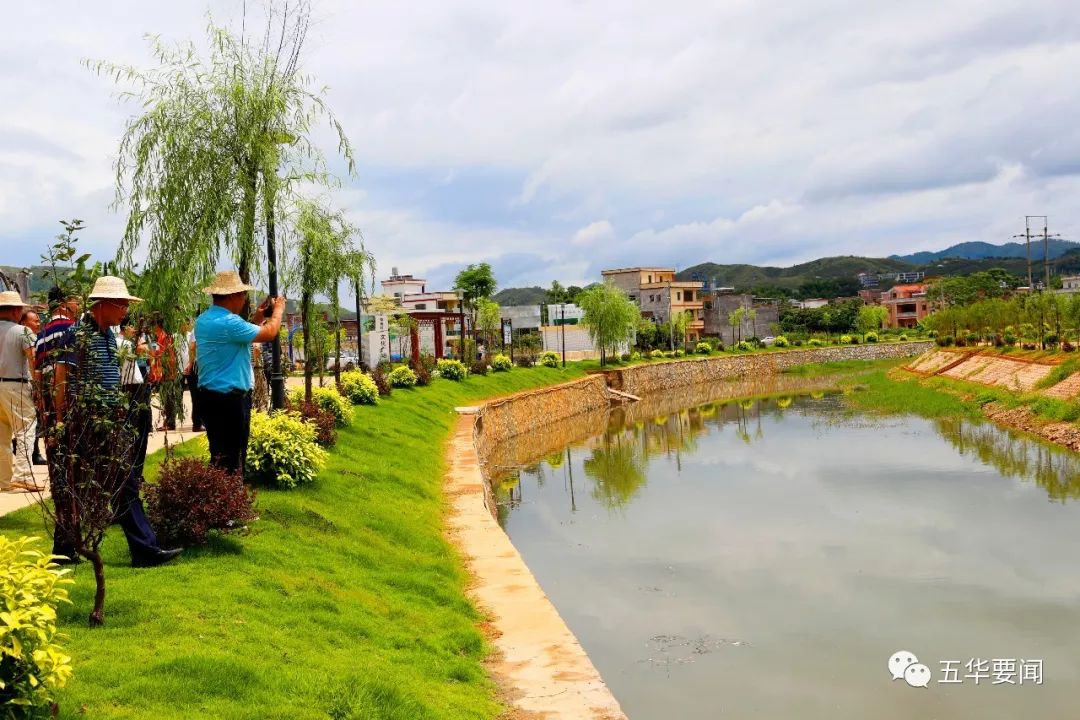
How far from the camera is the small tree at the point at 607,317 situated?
156 ft

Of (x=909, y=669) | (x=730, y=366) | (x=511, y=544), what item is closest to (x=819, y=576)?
(x=909, y=669)

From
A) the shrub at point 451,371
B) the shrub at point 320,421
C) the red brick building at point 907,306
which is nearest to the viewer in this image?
the shrub at point 320,421

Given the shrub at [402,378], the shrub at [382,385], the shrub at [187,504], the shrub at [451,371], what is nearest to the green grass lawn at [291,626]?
the shrub at [187,504]

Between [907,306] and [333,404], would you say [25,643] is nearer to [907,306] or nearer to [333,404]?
[333,404]

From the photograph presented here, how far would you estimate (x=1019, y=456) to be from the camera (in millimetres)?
21016

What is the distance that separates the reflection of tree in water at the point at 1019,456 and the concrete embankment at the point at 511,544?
10.6m

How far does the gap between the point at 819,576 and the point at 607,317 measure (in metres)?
36.3

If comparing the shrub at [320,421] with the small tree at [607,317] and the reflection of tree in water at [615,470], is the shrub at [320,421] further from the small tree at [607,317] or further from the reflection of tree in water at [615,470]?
the small tree at [607,317]

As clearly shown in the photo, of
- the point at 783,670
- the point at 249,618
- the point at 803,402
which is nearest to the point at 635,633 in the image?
the point at 783,670

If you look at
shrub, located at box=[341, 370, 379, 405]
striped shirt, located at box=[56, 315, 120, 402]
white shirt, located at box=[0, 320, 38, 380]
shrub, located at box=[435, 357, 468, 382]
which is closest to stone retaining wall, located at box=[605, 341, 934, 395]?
shrub, located at box=[435, 357, 468, 382]

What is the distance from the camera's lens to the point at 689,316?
7831 centimetres

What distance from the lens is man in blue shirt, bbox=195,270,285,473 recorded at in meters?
7.05

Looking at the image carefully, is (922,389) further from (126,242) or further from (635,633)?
(126,242)

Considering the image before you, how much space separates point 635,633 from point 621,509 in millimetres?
7143
